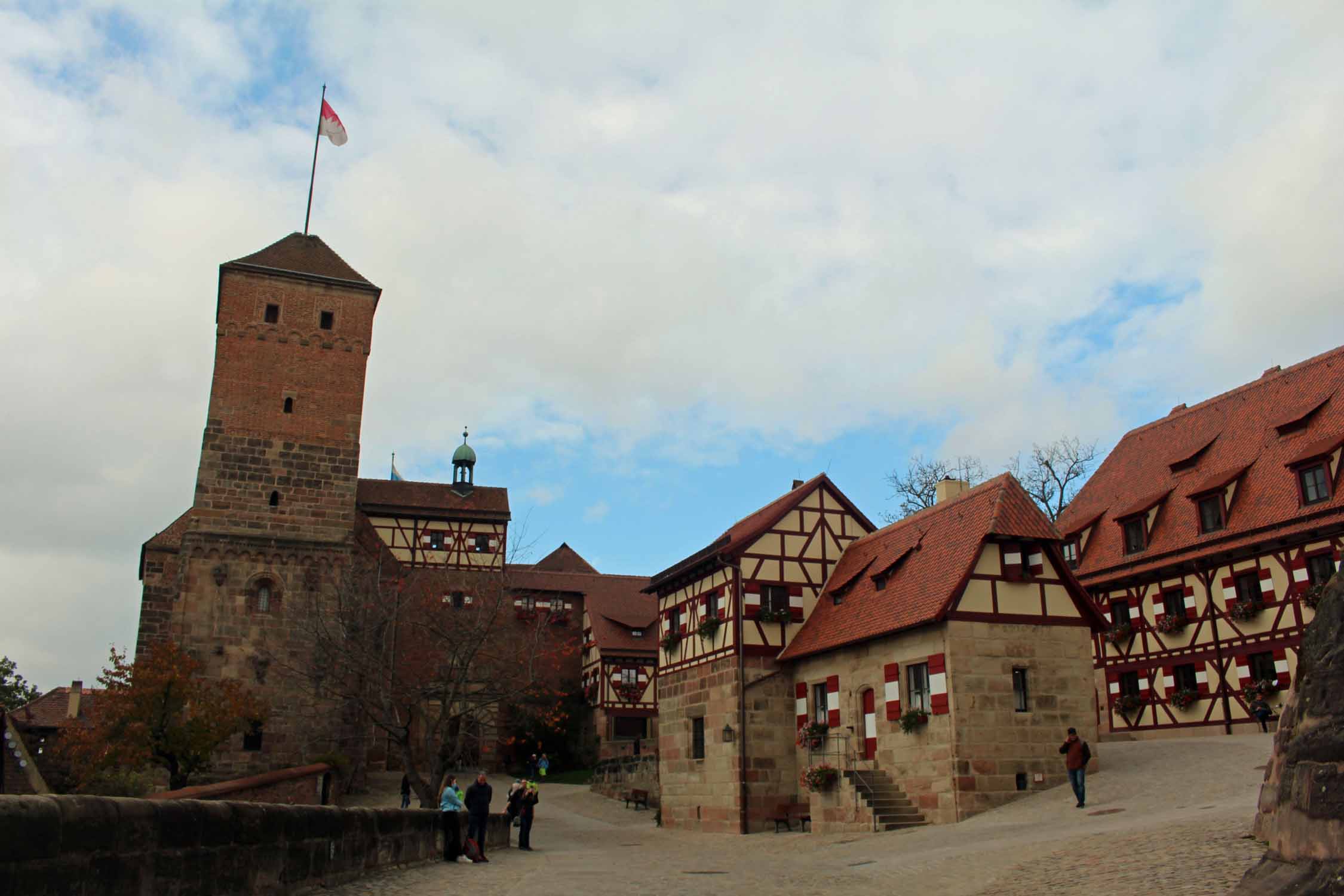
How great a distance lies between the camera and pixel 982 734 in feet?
66.6

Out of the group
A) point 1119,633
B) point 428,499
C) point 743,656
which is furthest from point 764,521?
point 428,499

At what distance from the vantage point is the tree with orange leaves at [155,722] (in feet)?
87.9

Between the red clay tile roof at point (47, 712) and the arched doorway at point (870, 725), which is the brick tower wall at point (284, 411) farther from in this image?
the arched doorway at point (870, 725)

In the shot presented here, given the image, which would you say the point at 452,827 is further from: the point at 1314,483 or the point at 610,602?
the point at 610,602

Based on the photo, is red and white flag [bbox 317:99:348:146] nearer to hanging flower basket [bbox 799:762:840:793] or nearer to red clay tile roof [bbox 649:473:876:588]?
red clay tile roof [bbox 649:473:876:588]

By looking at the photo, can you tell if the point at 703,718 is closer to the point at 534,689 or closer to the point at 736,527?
the point at 736,527

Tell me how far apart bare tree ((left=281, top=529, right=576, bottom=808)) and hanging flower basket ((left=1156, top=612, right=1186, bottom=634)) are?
15.7 m

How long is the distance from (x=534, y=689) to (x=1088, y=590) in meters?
16.2

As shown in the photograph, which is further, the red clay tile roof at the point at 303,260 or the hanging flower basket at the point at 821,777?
the red clay tile roof at the point at 303,260

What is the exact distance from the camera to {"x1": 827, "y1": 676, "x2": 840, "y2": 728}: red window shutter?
2425 cm

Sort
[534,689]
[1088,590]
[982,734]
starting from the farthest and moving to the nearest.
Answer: [534,689] < [1088,590] < [982,734]

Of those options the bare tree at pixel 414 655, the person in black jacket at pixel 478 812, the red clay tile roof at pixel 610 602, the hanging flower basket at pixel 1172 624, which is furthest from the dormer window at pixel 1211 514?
the red clay tile roof at pixel 610 602

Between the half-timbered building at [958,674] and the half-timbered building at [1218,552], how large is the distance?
6152mm

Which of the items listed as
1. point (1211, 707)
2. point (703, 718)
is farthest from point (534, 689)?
point (1211, 707)
